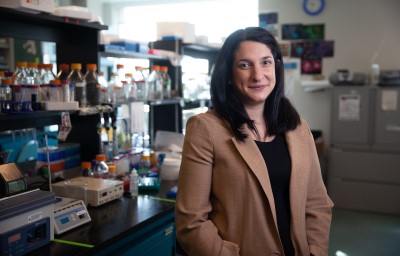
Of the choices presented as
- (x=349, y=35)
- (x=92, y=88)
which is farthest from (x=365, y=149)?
(x=92, y=88)

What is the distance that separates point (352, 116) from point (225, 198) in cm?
362

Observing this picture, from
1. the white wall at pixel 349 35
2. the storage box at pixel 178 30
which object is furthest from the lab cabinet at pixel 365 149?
the storage box at pixel 178 30

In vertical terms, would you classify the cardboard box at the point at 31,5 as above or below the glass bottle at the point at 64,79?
above

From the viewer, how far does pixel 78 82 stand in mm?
2373

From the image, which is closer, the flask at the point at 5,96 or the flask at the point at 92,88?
the flask at the point at 5,96

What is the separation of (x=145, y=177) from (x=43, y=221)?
3.21ft

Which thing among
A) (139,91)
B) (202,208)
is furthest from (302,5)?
(202,208)

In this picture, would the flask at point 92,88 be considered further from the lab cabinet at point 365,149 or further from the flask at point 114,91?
the lab cabinet at point 365,149

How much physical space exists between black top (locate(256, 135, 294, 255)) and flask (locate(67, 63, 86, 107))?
4.37 ft

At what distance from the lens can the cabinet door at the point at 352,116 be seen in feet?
14.8

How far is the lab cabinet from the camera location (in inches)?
174

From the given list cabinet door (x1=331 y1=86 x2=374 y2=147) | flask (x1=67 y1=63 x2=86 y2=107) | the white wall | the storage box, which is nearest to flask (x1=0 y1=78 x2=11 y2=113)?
flask (x1=67 y1=63 x2=86 y2=107)

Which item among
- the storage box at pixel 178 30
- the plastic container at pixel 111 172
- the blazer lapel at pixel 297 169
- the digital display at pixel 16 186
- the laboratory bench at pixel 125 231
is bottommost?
the laboratory bench at pixel 125 231

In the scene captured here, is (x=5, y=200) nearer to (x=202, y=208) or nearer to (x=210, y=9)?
(x=202, y=208)
